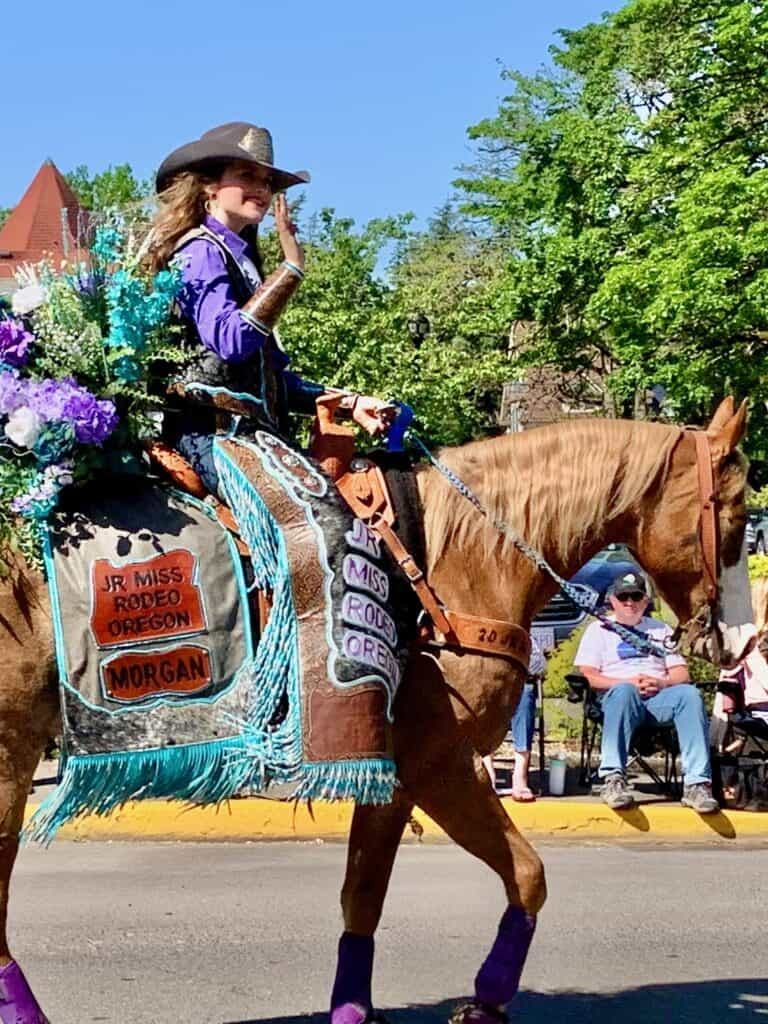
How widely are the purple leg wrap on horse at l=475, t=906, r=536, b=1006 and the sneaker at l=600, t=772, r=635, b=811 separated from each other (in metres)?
4.23

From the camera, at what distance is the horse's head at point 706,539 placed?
4469mm

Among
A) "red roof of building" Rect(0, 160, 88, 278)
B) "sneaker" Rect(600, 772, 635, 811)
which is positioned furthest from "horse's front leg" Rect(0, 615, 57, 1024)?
"red roof of building" Rect(0, 160, 88, 278)

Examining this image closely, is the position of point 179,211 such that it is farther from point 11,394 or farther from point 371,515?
point 371,515

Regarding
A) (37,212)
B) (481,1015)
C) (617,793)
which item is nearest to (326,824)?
(617,793)

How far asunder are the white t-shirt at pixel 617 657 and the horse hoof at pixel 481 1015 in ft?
15.5

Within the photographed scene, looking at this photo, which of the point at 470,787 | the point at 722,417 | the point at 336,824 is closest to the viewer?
the point at 470,787

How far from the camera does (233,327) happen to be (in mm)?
4000

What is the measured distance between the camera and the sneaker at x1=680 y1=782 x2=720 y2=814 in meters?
8.53

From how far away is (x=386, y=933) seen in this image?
620 cm

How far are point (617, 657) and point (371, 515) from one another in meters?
5.19

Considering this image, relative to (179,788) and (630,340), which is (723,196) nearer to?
(630,340)

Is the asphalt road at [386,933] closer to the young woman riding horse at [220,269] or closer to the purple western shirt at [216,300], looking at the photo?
the young woman riding horse at [220,269]

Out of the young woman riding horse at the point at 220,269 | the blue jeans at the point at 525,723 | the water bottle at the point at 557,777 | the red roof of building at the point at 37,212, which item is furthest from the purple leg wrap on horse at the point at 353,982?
the red roof of building at the point at 37,212

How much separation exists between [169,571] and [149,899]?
3.37 metres
